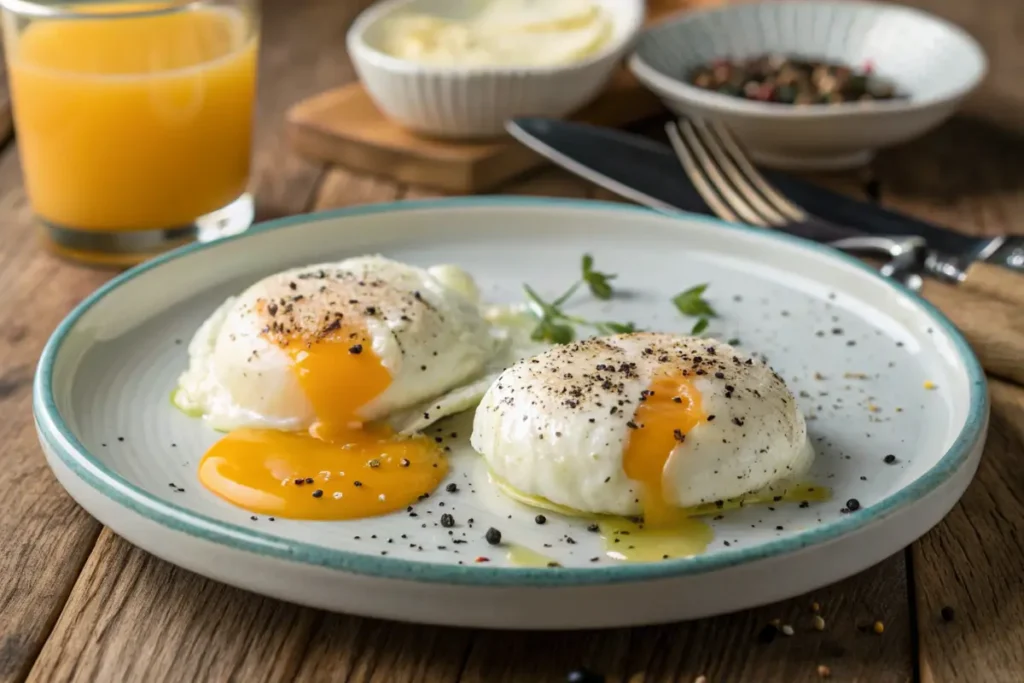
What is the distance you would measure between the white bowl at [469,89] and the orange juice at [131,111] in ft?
1.66

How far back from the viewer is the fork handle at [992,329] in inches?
99.8

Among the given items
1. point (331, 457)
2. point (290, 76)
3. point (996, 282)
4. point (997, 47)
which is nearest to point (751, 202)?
point (996, 282)

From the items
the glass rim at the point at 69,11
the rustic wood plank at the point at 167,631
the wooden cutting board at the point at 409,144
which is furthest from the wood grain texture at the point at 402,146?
the rustic wood plank at the point at 167,631

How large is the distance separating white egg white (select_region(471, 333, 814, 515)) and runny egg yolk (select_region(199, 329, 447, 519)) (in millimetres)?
148

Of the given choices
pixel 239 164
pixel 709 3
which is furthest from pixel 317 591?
pixel 709 3

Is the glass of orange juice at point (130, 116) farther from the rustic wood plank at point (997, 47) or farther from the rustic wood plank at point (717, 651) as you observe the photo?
the rustic wood plank at point (997, 47)

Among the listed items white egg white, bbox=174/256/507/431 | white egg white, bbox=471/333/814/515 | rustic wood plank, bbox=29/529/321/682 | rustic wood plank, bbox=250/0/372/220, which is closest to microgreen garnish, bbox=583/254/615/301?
white egg white, bbox=174/256/507/431

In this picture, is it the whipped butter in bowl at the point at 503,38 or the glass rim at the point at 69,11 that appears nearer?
the glass rim at the point at 69,11

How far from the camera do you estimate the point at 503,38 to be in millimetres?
3838

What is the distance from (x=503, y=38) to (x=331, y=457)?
207cm

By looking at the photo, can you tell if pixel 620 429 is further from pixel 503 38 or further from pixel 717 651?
pixel 503 38

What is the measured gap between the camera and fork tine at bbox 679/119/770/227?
318 cm

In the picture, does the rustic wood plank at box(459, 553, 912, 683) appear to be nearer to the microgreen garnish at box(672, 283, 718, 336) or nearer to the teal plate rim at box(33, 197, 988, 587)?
the teal plate rim at box(33, 197, 988, 587)

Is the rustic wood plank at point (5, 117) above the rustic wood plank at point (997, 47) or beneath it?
beneath
